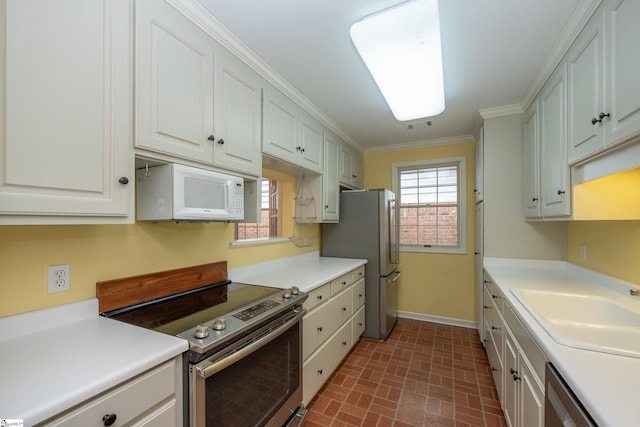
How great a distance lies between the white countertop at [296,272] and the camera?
2.07m

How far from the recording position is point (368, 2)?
1.41m

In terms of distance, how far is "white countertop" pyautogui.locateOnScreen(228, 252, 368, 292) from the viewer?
2070 millimetres

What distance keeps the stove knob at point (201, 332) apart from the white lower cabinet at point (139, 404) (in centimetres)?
10

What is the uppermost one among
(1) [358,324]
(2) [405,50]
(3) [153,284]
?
(2) [405,50]

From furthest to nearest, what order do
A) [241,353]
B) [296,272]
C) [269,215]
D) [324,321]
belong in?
[269,215]
[296,272]
[324,321]
[241,353]

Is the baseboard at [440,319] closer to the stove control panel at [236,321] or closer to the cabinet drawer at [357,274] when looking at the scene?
the cabinet drawer at [357,274]

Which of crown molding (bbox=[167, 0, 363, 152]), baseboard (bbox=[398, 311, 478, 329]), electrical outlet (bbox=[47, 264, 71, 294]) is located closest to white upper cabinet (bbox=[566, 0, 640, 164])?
crown molding (bbox=[167, 0, 363, 152])

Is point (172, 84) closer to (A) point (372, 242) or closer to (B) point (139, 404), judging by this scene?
(B) point (139, 404)

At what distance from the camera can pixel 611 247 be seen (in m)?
1.79

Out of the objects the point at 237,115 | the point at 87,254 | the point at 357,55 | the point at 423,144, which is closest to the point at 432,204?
the point at 423,144

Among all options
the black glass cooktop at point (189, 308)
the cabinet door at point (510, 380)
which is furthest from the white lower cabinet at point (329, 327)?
the cabinet door at point (510, 380)

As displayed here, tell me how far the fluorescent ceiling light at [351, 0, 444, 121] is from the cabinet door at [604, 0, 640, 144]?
709 mm

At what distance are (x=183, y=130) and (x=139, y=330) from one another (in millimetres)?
943

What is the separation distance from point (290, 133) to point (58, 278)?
169 centimetres
